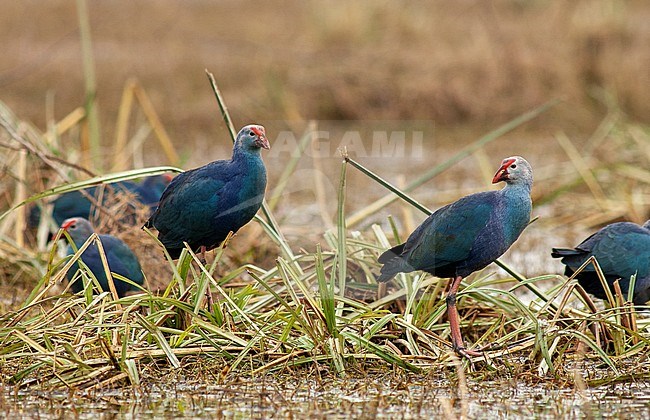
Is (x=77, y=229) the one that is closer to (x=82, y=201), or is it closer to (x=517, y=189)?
(x=82, y=201)

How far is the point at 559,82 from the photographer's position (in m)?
11.6

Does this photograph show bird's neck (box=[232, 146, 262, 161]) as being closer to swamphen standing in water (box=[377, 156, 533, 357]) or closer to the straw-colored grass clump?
the straw-colored grass clump

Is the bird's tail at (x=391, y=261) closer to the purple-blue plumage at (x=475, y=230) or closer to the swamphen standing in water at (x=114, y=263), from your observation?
the purple-blue plumage at (x=475, y=230)

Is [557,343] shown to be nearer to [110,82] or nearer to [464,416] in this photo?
[464,416]

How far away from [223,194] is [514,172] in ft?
3.62

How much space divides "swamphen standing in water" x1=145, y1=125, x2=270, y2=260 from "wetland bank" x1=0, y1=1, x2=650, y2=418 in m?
0.14

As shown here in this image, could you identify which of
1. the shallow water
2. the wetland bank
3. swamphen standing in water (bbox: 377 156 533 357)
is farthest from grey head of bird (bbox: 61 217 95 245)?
swamphen standing in water (bbox: 377 156 533 357)

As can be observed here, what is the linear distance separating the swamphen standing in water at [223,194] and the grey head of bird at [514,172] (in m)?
0.88

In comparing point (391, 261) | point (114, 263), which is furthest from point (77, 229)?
point (391, 261)

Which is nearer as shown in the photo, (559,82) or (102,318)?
(102,318)

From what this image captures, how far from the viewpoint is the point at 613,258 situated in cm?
451

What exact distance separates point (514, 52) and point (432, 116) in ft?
3.80

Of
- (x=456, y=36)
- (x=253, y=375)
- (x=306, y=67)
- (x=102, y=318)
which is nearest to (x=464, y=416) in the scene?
(x=253, y=375)

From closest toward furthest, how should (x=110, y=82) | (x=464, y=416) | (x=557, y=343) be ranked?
(x=464, y=416) < (x=557, y=343) < (x=110, y=82)
